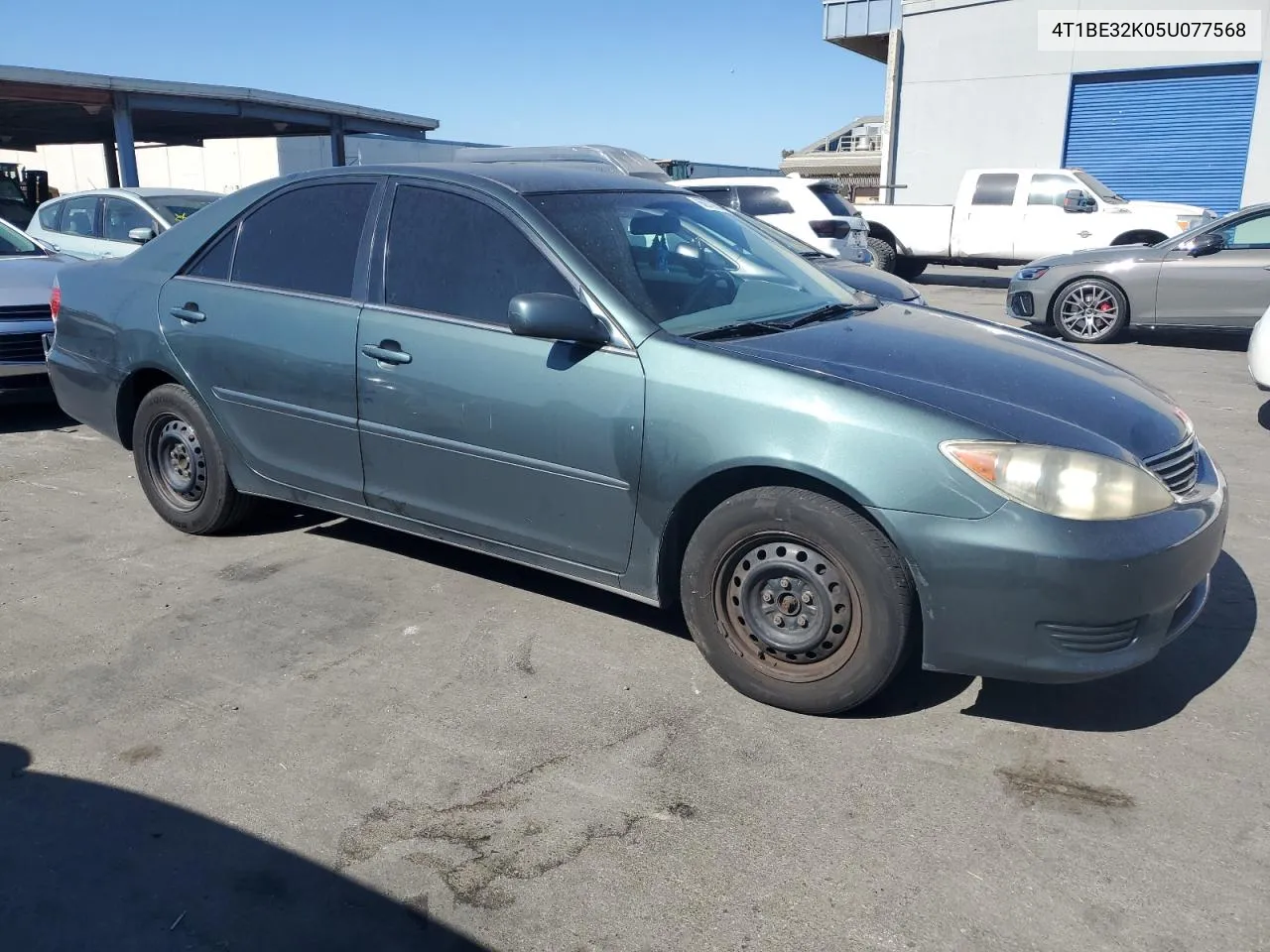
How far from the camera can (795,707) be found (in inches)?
129

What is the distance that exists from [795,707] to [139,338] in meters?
3.37

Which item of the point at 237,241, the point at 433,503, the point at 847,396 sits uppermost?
the point at 237,241

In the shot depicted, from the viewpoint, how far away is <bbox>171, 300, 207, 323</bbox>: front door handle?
4508 mm

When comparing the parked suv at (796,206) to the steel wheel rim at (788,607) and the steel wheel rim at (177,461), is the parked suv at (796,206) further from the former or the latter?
the steel wheel rim at (788,607)

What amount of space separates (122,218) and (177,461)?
→ 261 inches

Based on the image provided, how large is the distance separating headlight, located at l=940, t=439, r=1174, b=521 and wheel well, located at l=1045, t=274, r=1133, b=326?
8.48 metres

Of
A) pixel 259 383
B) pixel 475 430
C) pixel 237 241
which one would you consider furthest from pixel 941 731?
pixel 237 241

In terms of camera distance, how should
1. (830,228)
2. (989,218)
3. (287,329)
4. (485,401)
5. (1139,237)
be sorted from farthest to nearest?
(989,218) < (1139,237) < (830,228) < (287,329) < (485,401)

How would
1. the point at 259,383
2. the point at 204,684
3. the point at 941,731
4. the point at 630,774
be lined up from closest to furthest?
the point at 630,774 < the point at 941,731 < the point at 204,684 < the point at 259,383

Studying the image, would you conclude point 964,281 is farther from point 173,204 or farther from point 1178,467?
point 1178,467

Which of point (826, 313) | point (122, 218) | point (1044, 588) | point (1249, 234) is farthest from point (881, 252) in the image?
point (1044, 588)

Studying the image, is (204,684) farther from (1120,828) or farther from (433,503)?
(1120,828)

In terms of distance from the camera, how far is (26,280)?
733 cm

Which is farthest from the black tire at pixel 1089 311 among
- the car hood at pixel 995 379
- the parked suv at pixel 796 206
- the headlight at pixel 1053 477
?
the headlight at pixel 1053 477
